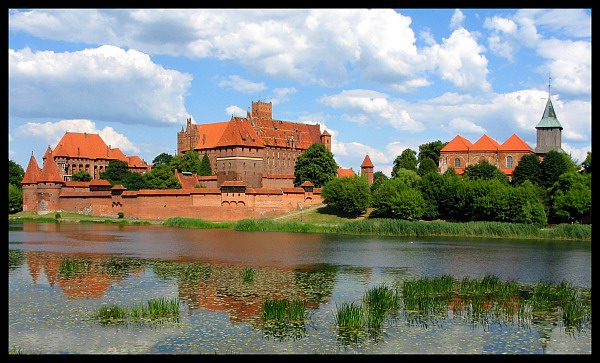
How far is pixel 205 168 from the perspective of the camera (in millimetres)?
58531

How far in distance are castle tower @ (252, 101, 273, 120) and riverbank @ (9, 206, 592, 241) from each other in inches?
1066

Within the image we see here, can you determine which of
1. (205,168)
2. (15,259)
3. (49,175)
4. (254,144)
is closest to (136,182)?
(49,175)

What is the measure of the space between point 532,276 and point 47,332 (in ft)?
40.4

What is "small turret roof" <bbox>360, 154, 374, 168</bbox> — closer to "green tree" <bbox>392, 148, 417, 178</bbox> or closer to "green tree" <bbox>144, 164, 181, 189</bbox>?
"green tree" <bbox>392, 148, 417, 178</bbox>

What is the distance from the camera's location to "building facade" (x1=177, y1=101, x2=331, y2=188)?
188 feet

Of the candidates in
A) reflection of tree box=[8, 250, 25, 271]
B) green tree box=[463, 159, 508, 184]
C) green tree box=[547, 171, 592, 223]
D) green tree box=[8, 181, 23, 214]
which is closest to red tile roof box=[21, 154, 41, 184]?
green tree box=[8, 181, 23, 214]

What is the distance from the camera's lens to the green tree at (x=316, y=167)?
174 feet

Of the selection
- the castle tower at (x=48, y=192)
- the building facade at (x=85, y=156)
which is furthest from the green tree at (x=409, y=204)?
the building facade at (x=85, y=156)

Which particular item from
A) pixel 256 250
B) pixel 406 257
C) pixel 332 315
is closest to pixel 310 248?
pixel 256 250

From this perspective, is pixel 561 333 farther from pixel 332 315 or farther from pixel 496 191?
pixel 496 191

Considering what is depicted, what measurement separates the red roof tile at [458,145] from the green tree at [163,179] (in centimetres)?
2254

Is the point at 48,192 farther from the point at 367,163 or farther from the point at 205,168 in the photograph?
the point at 367,163

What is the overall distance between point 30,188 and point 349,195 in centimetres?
2438

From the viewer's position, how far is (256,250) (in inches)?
965
